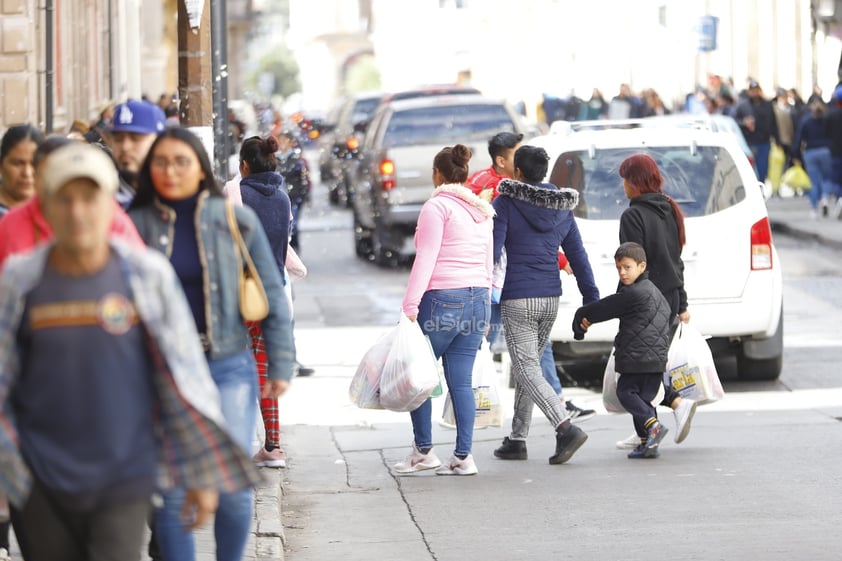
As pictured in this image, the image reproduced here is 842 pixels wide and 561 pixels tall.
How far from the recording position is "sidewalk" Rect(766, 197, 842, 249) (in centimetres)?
2352

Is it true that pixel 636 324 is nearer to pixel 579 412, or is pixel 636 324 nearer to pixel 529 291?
pixel 529 291

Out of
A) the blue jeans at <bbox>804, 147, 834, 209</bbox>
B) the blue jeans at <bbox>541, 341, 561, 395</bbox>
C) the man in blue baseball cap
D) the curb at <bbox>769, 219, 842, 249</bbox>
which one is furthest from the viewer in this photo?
the blue jeans at <bbox>804, 147, 834, 209</bbox>

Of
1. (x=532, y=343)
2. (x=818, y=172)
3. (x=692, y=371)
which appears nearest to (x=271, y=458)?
(x=532, y=343)

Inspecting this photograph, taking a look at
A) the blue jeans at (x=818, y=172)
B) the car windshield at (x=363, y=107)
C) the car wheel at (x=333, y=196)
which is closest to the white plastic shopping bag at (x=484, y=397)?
the blue jeans at (x=818, y=172)

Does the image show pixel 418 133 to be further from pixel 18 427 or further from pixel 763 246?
pixel 18 427

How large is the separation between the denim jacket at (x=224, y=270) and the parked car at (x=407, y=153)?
14.1m

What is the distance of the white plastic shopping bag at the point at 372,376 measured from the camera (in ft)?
30.4

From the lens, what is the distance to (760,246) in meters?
11.9

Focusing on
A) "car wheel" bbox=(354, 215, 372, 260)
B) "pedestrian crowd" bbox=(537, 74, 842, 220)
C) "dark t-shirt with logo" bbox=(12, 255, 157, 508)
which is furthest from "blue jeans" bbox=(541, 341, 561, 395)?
"pedestrian crowd" bbox=(537, 74, 842, 220)

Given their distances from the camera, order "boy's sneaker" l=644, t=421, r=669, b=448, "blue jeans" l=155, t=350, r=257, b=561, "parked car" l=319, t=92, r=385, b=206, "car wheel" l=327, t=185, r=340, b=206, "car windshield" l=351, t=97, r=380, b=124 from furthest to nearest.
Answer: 1. "car windshield" l=351, t=97, r=380, b=124
2. "car wheel" l=327, t=185, r=340, b=206
3. "parked car" l=319, t=92, r=385, b=206
4. "boy's sneaker" l=644, t=421, r=669, b=448
5. "blue jeans" l=155, t=350, r=257, b=561

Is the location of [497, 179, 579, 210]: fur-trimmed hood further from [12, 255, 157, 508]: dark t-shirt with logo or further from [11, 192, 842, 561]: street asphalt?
[12, 255, 157, 508]: dark t-shirt with logo

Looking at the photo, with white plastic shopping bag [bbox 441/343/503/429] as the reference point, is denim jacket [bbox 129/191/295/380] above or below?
above

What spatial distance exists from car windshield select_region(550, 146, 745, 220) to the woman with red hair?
7.06ft

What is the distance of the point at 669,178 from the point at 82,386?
27.3 ft
